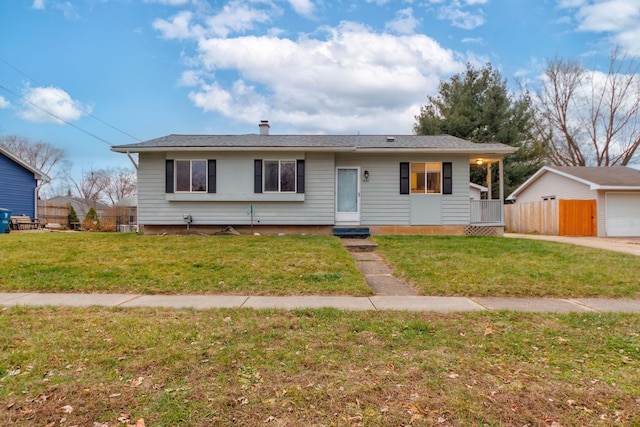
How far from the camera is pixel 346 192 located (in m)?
12.5

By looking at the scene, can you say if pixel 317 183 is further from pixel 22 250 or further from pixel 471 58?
pixel 471 58

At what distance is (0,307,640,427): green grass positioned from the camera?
2.17 metres

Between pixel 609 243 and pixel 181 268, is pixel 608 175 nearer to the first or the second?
pixel 609 243

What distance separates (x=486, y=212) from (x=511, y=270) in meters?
6.67

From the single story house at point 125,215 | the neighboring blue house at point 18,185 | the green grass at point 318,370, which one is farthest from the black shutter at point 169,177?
the neighboring blue house at point 18,185

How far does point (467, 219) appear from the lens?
489 inches

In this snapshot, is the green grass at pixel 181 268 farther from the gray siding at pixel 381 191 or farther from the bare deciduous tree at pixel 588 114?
the bare deciduous tree at pixel 588 114

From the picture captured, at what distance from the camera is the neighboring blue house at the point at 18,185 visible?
17359 millimetres

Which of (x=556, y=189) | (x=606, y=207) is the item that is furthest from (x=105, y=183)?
(x=606, y=207)

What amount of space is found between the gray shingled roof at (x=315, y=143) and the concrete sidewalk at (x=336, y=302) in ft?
23.9

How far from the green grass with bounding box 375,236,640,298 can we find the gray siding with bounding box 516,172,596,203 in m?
10.6

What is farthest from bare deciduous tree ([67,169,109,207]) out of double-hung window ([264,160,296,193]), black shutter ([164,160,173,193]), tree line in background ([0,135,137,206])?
double-hung window ([264,160,296,193])

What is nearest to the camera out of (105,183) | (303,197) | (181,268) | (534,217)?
(181,268)

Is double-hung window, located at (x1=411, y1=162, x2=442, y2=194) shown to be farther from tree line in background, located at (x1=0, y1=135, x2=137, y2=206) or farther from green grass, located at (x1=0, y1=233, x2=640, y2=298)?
tree line in background, located at (x1=0, y1=135, x2=137, y2=206)
